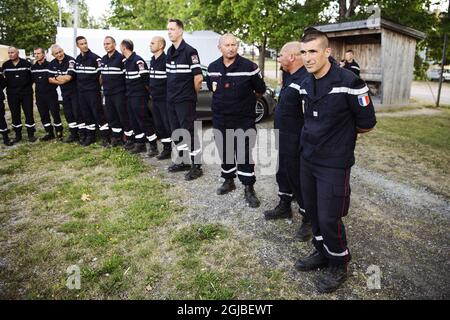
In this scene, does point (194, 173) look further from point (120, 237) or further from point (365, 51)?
point (365, 51)

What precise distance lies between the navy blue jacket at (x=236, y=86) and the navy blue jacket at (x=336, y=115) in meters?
1.58

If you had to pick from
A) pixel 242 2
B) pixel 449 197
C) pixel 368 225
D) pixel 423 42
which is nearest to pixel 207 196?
pixel 368 225

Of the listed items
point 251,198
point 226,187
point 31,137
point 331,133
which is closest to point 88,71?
point 31,137

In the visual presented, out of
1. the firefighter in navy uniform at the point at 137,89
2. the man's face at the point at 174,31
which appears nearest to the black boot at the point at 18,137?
the firefighter in navy uniform at the point at 137,89

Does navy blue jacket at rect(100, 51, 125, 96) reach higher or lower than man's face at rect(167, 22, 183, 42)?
lower

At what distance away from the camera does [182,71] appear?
5328mm

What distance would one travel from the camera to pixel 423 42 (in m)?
15.0

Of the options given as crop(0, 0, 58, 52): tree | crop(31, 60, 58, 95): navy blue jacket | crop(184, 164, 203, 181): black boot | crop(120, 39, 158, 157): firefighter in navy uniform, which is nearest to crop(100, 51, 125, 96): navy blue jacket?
crop(120, 39, 158, 157): firefighter in navy uniform

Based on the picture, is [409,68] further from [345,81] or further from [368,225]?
[345,81]

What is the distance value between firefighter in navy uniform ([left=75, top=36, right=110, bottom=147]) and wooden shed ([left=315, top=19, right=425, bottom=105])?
353 inches

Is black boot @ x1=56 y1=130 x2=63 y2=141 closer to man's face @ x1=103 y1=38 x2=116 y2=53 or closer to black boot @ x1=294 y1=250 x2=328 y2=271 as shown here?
man's face @ x1=103 y1=38 x2=116 y2=53

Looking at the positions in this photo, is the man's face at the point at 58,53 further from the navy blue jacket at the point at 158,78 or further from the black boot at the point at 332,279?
the black boot at the point at 332,279

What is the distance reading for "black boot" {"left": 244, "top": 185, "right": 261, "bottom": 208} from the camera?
4.60 metres

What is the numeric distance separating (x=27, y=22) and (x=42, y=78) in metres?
31.3
